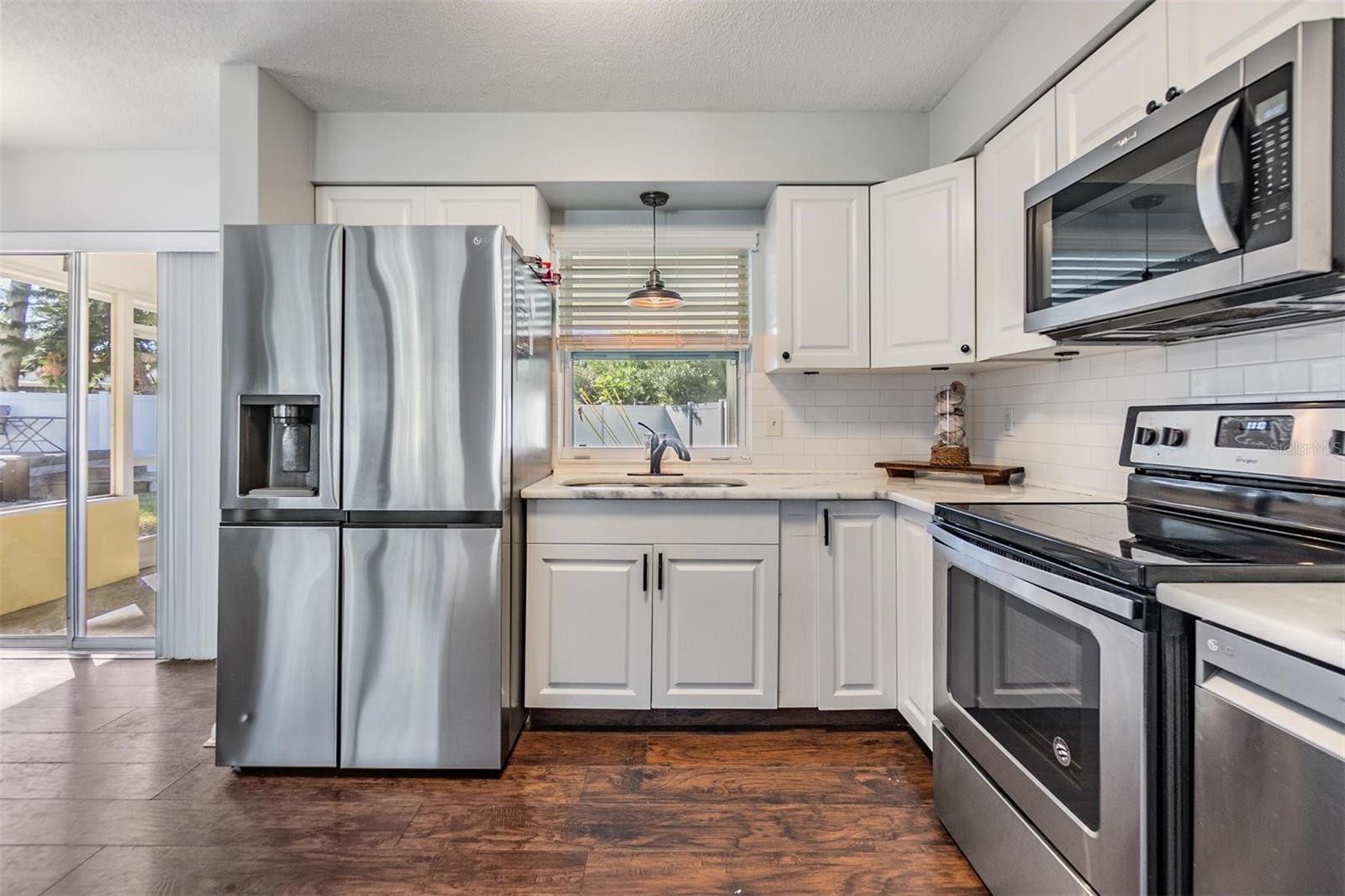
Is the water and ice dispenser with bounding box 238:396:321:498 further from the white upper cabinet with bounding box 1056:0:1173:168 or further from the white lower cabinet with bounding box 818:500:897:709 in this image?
the white upper cabinet with bounding box 1056:0:1173:168

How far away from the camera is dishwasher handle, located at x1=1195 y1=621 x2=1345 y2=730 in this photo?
79 centimetres

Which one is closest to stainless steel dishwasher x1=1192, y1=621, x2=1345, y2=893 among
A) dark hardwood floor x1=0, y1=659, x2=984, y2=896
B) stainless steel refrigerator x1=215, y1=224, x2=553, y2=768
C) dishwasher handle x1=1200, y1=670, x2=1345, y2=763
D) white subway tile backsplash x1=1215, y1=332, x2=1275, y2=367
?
dishwasher handle x1=1200, y1=670, x2=1345, y2=763

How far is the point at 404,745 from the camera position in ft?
6.77

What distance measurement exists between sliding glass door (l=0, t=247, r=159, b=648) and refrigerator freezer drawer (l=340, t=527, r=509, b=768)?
2.00 meters

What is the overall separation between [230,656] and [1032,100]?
9.99 ft

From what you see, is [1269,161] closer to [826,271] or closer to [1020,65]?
[1020,65]

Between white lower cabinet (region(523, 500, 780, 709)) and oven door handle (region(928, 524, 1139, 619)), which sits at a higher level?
oven door handle (region(928, 524, 1139, 619))

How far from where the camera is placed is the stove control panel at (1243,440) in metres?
1.28

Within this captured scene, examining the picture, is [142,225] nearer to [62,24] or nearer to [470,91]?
[62,24]

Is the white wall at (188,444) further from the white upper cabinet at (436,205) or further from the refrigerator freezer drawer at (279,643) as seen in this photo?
the refrigerator freezer drawer at (279,643)

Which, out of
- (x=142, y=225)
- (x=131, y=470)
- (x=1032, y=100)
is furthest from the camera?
(x=131, y=470)

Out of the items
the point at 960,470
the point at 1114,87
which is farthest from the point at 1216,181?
the point at 960,470

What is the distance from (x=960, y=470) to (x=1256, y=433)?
1071 millimetres

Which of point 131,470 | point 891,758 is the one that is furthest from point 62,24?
point 891,758
